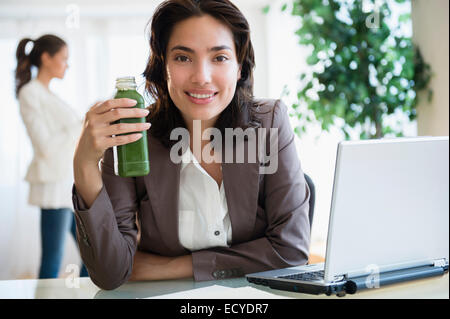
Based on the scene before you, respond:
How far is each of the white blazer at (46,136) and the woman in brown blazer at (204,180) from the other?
1.75 meters

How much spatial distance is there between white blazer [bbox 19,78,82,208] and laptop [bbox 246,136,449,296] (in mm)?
2275

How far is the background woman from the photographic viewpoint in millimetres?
3039

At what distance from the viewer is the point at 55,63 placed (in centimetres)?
313

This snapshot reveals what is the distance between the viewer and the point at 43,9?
5.18 metres

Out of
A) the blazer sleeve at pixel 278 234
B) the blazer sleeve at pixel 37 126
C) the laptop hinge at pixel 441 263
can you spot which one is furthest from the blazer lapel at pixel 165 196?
the blazer sleeve at pixel 37 126

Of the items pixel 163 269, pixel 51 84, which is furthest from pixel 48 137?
pixel 51 84

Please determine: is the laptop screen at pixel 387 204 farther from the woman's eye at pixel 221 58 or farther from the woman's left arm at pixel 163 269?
the woman's eye at pixel 221 58

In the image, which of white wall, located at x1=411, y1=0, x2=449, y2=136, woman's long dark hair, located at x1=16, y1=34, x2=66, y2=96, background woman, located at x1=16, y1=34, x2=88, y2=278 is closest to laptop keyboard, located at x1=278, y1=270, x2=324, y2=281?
white wall, located at x1=411, y1=0, x2=449, y2=136

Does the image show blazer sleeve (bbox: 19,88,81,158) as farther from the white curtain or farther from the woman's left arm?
the white curtain

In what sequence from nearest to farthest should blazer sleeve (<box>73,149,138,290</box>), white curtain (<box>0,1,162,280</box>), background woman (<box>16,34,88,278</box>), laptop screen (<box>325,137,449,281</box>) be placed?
laptop screen (<box>325,137,449,281</box>) < blazer sleeve (<box>73,149,138,290</box>) < background woman (<box>16,34,88,278</box>) < white curtain (<box>0,1,162,280</box>)

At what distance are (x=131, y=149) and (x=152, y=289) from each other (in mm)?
321
